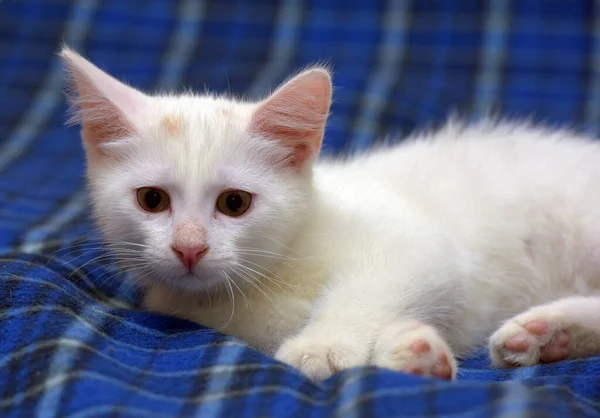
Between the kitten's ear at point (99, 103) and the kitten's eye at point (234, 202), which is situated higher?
the kitten's ear at point (99, 103)

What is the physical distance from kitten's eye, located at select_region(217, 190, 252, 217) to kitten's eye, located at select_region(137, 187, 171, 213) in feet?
0.30

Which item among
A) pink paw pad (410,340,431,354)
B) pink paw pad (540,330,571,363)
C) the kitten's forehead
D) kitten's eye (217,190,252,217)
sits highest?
the kitten's forehead

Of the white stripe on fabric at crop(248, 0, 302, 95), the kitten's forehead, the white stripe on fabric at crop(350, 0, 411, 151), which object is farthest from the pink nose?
the white stripe on fabric at crop(248, 0, 302, 95)

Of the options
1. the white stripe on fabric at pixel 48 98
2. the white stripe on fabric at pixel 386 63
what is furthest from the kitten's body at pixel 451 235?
the white stripe on fabric at pixel 48 98

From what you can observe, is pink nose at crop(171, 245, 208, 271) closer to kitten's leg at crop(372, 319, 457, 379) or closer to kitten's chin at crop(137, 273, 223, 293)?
kitten's chin at crop(137, 273, 223, 293)

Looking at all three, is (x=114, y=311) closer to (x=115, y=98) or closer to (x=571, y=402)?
(x=115, y=98)

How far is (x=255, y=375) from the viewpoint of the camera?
3.97ft

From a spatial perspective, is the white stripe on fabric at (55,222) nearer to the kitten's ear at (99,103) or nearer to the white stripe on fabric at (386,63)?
the kitten's ear at (99,103)

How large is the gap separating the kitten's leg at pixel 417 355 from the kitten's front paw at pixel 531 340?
168 mm

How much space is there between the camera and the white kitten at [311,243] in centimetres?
131

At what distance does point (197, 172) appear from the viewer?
4.34 ft

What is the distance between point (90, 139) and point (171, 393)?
1.79 feet

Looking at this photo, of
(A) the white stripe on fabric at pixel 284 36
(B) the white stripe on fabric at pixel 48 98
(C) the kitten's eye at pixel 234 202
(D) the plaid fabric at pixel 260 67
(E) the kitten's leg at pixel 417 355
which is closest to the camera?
(E) the kitten's leg at pixel 417 355

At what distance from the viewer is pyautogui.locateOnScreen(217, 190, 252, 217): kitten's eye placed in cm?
135
